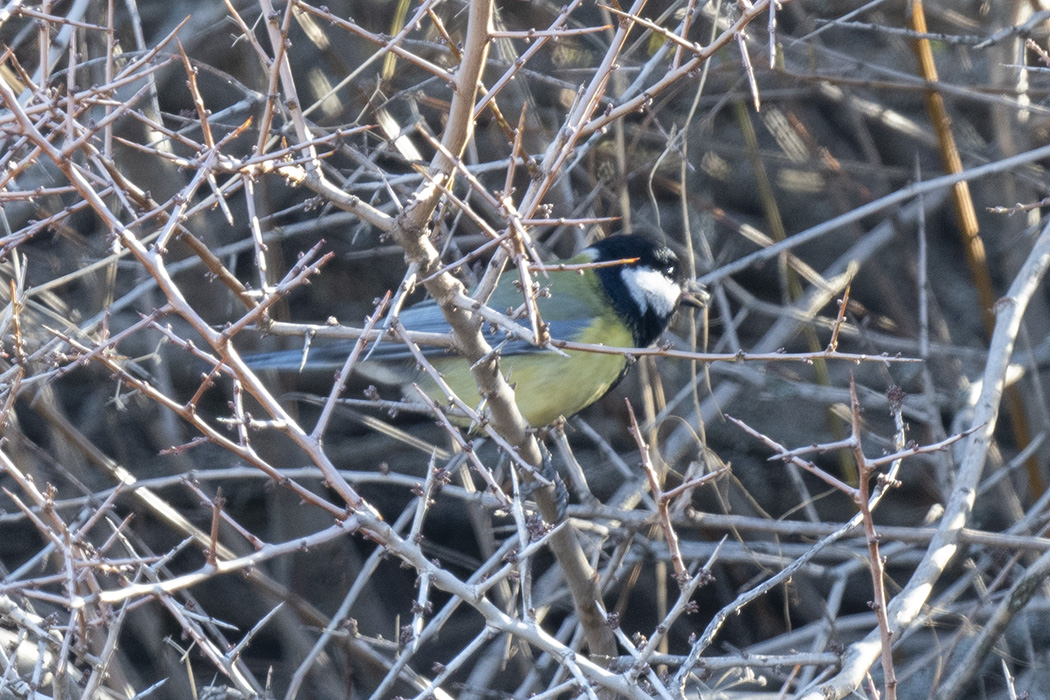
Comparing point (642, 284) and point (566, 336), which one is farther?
point (642, 284)

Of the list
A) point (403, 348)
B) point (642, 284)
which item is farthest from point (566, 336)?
point (403, 348)

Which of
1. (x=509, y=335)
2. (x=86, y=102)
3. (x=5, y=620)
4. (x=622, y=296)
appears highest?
(x=86, y=102)

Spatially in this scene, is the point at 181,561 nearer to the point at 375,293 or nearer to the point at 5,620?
the point at 375,293

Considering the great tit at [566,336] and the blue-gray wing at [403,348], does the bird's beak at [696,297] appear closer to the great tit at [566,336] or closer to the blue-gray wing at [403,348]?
the great tit at [566,336]

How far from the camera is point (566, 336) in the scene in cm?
382

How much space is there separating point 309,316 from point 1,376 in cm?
246

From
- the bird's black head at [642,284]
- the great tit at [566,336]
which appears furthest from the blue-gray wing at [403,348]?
the bird's black head at [642,284]

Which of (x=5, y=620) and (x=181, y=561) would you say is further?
(x=181, y=561)

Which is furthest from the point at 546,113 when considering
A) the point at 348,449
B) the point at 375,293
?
the point at 348,449

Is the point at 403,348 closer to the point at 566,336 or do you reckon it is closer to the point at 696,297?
the point at 566,336

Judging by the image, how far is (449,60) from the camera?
3537mm

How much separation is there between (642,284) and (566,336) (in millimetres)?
387

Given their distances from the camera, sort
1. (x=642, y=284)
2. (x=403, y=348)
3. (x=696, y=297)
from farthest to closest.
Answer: (x=642, y=284) → (x=696, y=297) → (x=403, y=348)

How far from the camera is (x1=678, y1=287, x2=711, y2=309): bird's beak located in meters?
3.73
